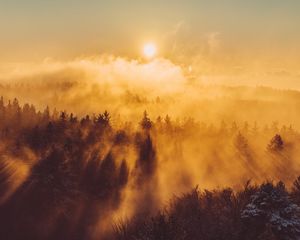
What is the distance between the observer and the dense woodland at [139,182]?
42.9 m

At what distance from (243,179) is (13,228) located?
79.9 meters

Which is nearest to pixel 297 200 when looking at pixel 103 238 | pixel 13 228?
pixel 103 238

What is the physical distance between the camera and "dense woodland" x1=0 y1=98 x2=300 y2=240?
42875mm

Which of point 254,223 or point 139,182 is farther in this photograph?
point 139,182

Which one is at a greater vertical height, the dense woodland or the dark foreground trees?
the dark foreground trees

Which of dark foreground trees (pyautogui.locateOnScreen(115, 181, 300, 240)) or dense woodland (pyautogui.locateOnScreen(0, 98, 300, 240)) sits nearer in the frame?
dark foreground trees (pyautogui.locateOnScreen(115, 181, 300, 240))

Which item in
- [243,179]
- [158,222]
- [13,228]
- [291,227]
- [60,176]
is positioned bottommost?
[243,179]

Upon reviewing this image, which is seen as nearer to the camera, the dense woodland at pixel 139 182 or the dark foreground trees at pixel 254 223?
the dark foreground trees at pixel 254 223

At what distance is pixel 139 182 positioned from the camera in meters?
123

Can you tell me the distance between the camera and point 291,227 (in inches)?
1554

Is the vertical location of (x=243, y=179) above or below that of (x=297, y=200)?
below

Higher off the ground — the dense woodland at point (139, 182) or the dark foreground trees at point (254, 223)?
the dark foreground trees at point (254, 223)

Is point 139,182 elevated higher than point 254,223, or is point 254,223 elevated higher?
point 254,223

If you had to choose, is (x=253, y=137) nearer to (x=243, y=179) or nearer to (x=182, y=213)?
(x=243, y=179)
